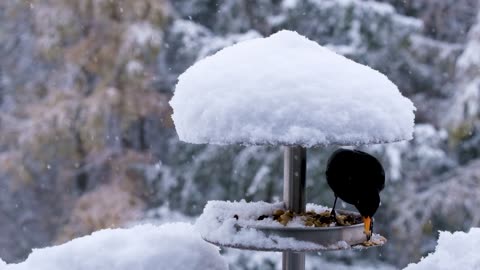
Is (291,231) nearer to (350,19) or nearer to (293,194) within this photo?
(293,194)

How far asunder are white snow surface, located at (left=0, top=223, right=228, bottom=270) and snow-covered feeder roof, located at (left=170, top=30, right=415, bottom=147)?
0.24m

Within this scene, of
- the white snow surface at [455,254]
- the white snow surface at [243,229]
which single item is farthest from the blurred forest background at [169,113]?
the white snow surface at [243,229]

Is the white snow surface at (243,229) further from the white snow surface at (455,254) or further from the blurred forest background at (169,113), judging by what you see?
the blurred forest background at (169,113)

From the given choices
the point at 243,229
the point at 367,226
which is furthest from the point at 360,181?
the point at 243,229

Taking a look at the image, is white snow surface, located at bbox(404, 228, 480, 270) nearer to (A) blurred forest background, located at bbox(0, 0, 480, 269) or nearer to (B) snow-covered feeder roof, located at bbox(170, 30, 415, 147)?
(B) snow-covered feeder roof, located at bbox(170, 30, 415, 147)

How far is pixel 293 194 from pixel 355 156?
0.40 feet

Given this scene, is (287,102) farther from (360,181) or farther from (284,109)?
(360,181)

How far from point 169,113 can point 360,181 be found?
366cm

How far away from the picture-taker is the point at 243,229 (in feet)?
3.23

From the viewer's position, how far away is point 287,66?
96 cm

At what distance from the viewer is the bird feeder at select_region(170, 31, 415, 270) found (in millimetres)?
891

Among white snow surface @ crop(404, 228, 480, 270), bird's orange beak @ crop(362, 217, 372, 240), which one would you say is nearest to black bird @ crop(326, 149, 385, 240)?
bird's orange beak @ crop(362, 217, 372, 240)

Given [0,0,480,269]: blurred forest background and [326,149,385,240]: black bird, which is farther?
[0,0,480,269]: blurred forest background

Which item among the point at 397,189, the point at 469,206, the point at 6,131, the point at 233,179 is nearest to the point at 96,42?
the point at 6,131
